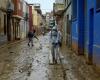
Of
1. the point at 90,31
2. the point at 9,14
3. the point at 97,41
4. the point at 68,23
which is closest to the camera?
the point at 97,41

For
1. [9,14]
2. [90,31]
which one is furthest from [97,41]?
[9,14]

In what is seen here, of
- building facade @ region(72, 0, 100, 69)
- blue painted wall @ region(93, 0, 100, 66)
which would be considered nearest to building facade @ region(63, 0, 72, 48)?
building facade @ region(72, 0, 100, 69)

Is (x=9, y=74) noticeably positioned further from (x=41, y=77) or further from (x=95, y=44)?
(x=95, y=44)

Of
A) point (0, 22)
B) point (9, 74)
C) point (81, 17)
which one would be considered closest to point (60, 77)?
point (9, 74)

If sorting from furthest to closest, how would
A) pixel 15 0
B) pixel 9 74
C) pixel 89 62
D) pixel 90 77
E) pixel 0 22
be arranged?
pixel 15 0, pixel 0 22, pixel 89 62, pixel 9 74, pixel 90 77

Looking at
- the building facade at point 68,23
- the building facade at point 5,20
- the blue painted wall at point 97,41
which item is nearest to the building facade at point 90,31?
the blue painted wall at point 97,41

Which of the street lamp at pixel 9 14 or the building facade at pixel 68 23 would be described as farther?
the street lamp at pixel 9 14

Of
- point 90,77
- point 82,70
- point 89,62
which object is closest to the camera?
point 90,77

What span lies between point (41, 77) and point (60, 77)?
0.68 m

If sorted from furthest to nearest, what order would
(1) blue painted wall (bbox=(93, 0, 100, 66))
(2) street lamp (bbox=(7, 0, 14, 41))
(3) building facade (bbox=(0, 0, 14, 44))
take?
(2) street lamp (bbox=(7, 0, 14, 41))
(3) building facade (bbox=(0, 0, 14, 44))
(1) blue painted wall (bbox=(93, 0, 100, 66))

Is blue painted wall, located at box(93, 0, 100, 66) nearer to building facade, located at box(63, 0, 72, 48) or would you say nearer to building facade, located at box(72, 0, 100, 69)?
building facade, located at box(72, 0, 100, 69)

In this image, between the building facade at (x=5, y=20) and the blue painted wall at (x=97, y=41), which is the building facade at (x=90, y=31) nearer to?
the blue painted wall at (x=97, y=41)

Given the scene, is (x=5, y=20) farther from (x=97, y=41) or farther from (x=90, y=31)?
(x=97, y=41)

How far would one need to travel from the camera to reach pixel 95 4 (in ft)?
46.2
